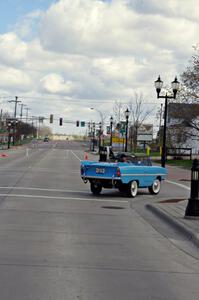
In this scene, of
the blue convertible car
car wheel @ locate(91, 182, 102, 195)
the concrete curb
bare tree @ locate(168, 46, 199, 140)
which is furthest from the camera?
bare tree @ locate(168, 46, 199, 140)

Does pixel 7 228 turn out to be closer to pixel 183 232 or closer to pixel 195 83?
pixel 183 232

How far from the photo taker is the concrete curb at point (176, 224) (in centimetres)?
1121

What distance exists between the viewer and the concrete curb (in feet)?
36.8

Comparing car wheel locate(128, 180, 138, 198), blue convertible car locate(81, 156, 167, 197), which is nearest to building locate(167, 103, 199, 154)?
blue convertible car locate(81, 156, 167, 197)

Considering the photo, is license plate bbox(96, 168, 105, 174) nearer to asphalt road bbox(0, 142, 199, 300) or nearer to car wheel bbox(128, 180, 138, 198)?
car wheel bbox(128, 180, 138, 198)

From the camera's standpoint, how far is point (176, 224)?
42.8ft

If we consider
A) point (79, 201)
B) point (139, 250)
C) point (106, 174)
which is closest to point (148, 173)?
point (106, 174)

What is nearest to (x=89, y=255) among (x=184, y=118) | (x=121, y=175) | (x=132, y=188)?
(x=121, y=175)

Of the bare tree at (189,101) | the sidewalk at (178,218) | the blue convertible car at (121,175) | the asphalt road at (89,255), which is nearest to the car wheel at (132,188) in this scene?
the blue convertible car at (121,175)

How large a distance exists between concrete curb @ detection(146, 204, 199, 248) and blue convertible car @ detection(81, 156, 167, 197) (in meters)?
2.56

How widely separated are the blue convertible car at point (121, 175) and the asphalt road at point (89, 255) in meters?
2.64

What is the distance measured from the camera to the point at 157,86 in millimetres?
31781

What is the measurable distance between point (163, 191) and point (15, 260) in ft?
51.9

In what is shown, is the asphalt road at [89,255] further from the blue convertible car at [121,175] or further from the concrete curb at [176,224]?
the blue convertible car at [121,175]
